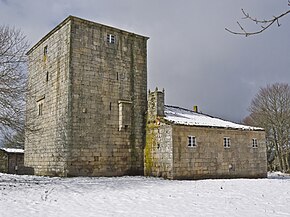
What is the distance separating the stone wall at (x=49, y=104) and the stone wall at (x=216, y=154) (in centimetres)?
697

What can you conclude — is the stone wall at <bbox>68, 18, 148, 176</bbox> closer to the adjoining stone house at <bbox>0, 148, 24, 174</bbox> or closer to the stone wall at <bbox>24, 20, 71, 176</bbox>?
the stone wall at <bbox>24, 20, 71, 176</bbox>

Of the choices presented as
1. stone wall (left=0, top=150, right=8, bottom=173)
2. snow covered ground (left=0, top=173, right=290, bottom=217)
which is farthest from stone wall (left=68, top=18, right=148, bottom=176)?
stone wall (left=0, top=150, right=8, bottom=173)

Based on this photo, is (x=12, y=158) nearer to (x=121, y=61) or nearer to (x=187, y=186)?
(x=121, y=61)

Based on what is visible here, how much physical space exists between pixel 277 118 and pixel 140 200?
99.0 ft

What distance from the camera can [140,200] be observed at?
40.9 feet

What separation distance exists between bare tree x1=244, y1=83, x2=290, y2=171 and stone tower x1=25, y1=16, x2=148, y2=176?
822 inches

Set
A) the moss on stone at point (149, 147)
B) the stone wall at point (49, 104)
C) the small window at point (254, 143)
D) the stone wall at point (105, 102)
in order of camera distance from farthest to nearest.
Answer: the small window at point (254, 143) → the moss on stone at point (149, 147) → the stone wall at point (49, 104) → the stone wall at point (105, 102)

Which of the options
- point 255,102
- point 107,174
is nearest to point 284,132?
point 255,102

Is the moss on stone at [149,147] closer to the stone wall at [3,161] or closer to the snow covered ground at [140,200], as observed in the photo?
the snow covered ground at [140,200]

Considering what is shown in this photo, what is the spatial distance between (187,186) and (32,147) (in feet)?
43.7

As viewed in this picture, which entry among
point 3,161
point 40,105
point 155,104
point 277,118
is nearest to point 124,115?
point 155,104

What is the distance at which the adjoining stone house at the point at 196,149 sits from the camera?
2089cm

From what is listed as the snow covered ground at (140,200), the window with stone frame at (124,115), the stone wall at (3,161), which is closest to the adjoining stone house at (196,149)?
the window with stone frame at (124,115)

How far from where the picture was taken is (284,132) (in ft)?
128
